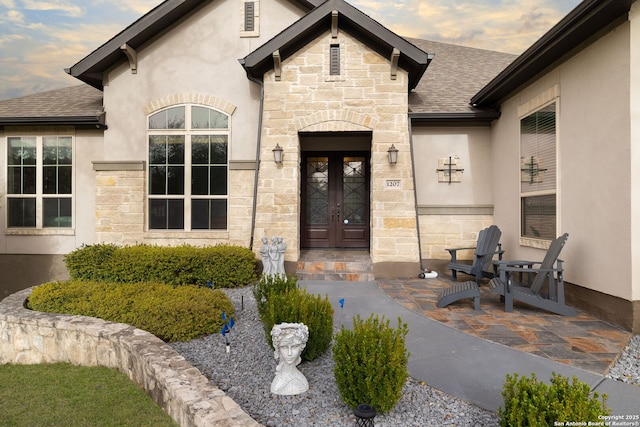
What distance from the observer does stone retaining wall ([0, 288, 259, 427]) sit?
→ 2.66 m

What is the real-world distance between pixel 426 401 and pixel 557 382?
45.8 inches

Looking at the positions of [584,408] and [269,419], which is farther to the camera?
[269,419]

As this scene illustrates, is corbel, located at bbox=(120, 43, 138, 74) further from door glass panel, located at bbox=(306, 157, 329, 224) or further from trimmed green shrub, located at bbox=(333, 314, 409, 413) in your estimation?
trimmed green shrub, located at bbox=(333, 314, 409, 413)

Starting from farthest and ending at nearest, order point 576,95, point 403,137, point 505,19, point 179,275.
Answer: point 505,19 < point 403,137 < point 179,275 < point 576,95

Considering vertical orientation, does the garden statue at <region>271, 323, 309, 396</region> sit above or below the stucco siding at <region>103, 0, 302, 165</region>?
below

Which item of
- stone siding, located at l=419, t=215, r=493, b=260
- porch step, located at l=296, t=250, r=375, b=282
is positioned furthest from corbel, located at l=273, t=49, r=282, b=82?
stone siding, located at l=419, t=215, r=493, b=260

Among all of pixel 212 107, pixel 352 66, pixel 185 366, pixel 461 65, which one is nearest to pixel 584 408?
pixel 185 366

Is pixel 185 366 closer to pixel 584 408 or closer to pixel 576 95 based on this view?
pixel 584 408

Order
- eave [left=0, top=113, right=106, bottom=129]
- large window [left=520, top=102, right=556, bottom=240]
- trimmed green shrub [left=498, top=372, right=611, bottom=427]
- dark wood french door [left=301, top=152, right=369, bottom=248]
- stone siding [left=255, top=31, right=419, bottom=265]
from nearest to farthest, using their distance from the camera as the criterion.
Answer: trimmed green shrub [left=498, top=372, right=611, bottom=427], large window [left=520, top=102, right=556, bottom=240], stone siding [left=255, top=31, right=419, bottom=265], eave [left=0, top=113, right=106, bottom=129], dark wood french door [left=301, top=152, right=369, bottom=248]

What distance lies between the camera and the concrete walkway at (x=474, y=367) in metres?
3.01

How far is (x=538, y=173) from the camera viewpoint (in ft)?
23.3

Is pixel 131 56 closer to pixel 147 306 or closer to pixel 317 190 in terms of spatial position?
pixel 317 190

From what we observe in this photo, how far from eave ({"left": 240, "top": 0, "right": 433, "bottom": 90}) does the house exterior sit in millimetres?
31

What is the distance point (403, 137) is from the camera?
26.7 ft
